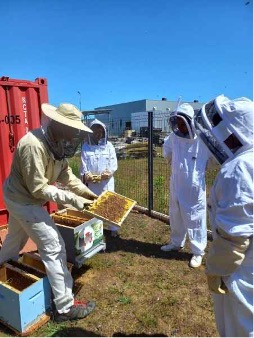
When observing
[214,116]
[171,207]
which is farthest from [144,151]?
[214,116]

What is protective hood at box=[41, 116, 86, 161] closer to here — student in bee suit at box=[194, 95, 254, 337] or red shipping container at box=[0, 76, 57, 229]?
student in bee suit at box=[194, 95, 254, 337]

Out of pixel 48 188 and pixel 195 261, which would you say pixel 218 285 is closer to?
pixel 48 188

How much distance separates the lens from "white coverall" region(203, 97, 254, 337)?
2.15m

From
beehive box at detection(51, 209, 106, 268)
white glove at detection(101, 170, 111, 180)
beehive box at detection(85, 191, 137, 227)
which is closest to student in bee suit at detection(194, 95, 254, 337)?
beehive box at detection(85, 191, 137, 227)

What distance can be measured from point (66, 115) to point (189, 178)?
2318mm

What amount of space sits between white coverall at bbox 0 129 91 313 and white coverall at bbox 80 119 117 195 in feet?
7.76

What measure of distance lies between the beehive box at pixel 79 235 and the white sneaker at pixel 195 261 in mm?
1470

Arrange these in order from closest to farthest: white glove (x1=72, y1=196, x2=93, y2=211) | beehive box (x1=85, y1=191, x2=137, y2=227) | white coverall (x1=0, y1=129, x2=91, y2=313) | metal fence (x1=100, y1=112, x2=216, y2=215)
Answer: white coverall (x1=0, y1=129, x2=91, y2=313) < white glove (x1=72, y1=196, x2=93, y2=211) < beehive box (x1=85, y1=191, x2=137, y2=227) < metal fence (x1=100, y1=112, x2=216, y2=215)

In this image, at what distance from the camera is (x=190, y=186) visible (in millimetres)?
5043

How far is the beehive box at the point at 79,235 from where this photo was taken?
4.52m

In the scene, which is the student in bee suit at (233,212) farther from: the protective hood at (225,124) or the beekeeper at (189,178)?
the beekeeper at (189,178)

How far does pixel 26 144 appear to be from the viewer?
3.41m

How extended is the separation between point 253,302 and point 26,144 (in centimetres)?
259

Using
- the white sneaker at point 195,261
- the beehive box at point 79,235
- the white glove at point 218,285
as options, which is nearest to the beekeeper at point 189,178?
the white sneaker at point 195,261
